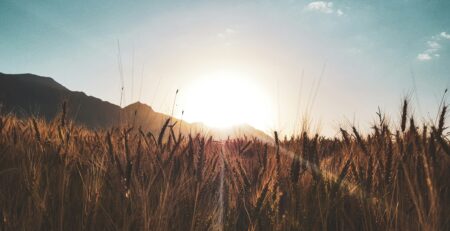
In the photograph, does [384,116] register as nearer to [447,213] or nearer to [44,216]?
[447,213]

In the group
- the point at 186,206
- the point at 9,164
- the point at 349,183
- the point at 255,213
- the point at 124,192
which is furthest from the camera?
the point at 9,164

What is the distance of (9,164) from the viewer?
1.91 metres

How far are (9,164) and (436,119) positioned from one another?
256 centimetres

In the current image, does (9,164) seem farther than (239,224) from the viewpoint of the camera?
Yes

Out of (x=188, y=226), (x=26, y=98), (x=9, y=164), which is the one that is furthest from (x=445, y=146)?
(x=26, y=98)

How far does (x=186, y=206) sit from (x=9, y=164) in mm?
1321

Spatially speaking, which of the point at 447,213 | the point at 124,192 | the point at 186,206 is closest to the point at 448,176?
the point at 447,213

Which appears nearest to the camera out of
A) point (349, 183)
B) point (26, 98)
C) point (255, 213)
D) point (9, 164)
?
point (255, 213)

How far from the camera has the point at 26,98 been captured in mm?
89625

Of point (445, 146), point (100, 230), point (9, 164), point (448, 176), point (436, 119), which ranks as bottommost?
point (100, 230)

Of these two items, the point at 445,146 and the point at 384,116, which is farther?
the point at 384,116

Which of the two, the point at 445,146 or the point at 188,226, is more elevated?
the point at 445,146

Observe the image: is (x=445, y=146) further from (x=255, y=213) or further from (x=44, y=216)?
(x=44, y=216)

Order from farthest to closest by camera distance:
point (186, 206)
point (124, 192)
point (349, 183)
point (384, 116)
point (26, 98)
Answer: point (26, 98)
point (384, 116)
point (349, 183)
point (186, 206)
point (124, 192)
